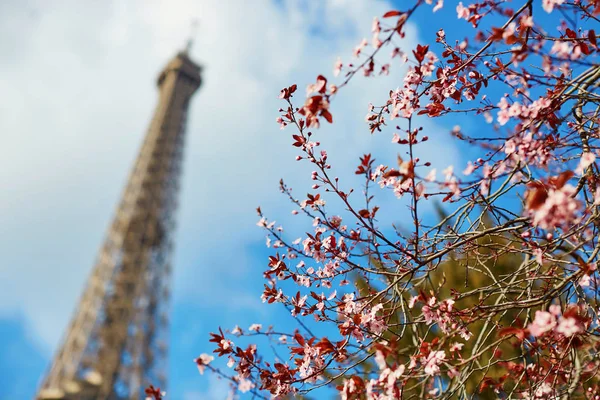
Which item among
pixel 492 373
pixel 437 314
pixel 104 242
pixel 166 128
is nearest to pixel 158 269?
pixel 104 242

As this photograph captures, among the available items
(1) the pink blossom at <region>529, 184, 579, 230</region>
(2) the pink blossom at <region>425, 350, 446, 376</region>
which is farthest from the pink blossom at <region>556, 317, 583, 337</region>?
(2) the pink blossom at <region>425, 350, 446, 376</region>

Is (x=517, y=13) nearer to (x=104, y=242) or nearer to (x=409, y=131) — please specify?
(x=409, y=131)

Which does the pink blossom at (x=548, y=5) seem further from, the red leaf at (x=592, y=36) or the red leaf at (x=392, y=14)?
the red leaf at (x=392, y=14)

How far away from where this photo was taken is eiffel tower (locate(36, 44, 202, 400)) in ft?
60.4

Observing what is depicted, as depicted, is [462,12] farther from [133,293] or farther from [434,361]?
[133,293]

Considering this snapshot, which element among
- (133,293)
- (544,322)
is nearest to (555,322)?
(544,322)

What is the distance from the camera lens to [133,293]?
20.6 meters

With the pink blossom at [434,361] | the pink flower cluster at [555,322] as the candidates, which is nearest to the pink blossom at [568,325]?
the pink flower cluster at [555,322]

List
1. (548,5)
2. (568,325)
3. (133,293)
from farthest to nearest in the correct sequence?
1. (133,293)
2. (548,5)
3. (568,325)

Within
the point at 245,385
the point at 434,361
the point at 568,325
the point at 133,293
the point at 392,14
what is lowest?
the point at 568,325

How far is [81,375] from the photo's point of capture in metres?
18.0

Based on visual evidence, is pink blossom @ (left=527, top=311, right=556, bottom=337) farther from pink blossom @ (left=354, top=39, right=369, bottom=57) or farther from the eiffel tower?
the eiffel tower

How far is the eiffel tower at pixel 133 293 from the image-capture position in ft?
60.4

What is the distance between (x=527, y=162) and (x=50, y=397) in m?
19.0
